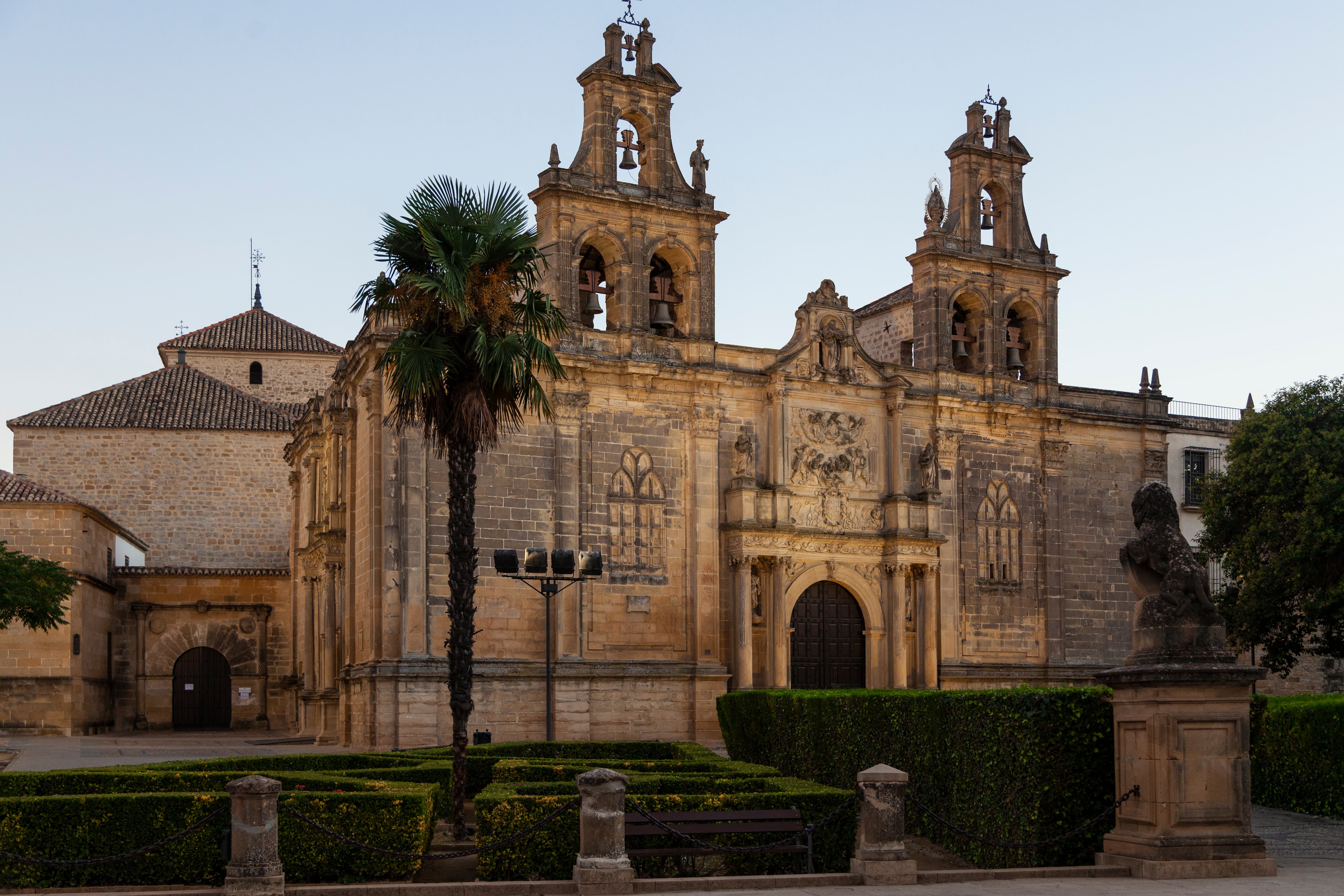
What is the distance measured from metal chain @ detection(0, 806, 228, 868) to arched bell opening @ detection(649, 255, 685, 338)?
19187 mm

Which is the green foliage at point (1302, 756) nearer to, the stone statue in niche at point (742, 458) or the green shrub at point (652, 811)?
the green shrub at point (652, 811)

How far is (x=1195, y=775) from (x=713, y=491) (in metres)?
17.2

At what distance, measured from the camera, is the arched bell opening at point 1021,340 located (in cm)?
3488

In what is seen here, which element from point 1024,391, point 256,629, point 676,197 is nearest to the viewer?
point 676,197

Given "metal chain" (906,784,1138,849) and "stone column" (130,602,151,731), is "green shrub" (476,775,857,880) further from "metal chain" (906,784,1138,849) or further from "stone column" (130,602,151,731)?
"stone column" (130,602,151,731)

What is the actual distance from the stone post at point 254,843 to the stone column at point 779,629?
1812 centimetres

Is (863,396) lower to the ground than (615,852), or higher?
higher

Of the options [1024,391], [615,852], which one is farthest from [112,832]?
[1024,391]

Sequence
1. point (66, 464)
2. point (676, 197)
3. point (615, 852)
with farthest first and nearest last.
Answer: point (66, 464) → point (676, 197) → point (615, 852)

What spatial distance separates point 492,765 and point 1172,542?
10056 millimetres

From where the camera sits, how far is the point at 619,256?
29859 millimetres

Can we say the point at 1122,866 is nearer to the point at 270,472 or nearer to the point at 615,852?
the point at 615,852

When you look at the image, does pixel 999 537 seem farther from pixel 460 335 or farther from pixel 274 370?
pixel 274 370

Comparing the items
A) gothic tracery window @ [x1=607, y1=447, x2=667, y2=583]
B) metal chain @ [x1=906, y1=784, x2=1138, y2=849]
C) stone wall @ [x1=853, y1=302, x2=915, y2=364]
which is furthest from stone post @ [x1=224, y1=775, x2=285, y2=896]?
stone wall @ [x1=853, y1=302, x2=915, y2=364]
